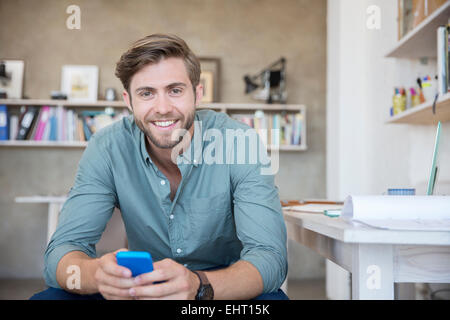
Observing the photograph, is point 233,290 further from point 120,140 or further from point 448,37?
point 448,37

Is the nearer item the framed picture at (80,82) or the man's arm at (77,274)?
the man's arm at (77,274)

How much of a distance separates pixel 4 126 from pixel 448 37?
10.6ft

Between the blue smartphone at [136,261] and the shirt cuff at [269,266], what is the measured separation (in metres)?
0.28

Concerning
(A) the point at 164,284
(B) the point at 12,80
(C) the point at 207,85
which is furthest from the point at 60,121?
(A) the point at 164,284

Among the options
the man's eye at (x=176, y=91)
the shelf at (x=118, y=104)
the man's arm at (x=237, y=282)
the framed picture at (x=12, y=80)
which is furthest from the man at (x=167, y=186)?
the framed picture at (x=12, y=80)

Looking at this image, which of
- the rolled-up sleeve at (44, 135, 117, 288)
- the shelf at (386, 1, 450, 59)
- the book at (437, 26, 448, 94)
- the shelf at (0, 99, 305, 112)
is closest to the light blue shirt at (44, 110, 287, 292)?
the rolled-up sleeve at (44, 135, 117, 288)

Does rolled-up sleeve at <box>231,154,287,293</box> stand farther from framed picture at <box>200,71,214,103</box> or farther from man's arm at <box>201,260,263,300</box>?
framed picture at <box>200,71,214,103</box>

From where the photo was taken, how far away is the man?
1.03 meters

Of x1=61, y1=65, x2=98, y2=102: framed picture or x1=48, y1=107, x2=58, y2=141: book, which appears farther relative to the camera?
x1=61, y1=65, x2=98, y2=102: framed picture

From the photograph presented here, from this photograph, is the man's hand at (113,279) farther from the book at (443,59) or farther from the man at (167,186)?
the book at (443,59)

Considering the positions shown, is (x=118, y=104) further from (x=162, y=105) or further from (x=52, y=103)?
(x=162, y=105)

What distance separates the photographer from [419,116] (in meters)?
1.78

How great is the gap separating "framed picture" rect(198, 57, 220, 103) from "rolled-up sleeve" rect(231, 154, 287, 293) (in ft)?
8.08

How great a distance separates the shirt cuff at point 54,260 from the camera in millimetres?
940
